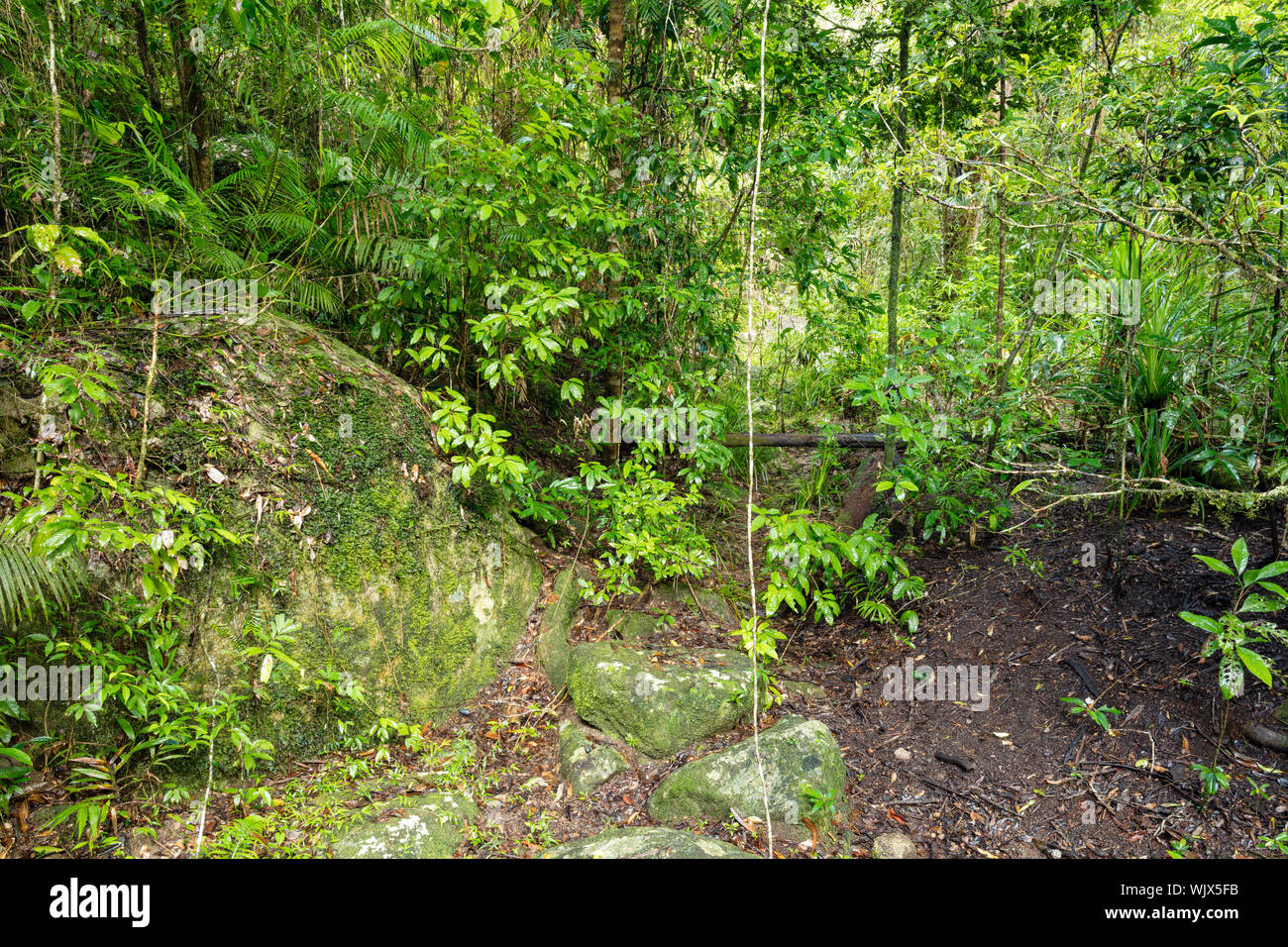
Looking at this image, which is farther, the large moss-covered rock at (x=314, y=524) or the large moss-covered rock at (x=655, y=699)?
the large moss-covered rock at (x=655, y=699)

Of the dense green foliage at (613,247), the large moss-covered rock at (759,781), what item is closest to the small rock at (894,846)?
the large moss-covered rock at (759,781)

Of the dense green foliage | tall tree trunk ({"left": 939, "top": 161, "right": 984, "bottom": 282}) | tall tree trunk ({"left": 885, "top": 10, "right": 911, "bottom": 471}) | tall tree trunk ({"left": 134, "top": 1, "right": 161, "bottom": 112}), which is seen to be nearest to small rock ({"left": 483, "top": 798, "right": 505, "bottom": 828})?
the dense green foliage

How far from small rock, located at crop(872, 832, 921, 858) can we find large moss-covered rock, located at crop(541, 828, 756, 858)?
58cm

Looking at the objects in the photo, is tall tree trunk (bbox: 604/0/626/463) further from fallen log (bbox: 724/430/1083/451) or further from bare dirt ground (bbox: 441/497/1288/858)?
bare dirt ground (bbox: 441/497/1288/858)

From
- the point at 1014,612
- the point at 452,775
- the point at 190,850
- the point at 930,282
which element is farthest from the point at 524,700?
the point at 930,282

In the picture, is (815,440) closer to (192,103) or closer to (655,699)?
(655,699)

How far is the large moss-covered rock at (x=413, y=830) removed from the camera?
8.40 ft

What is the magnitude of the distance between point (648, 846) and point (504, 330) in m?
2.54

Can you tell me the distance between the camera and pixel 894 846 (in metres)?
2.82

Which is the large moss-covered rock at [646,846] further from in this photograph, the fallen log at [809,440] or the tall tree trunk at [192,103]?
the tall tree trunk at [192,103]

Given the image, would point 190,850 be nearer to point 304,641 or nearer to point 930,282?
point 304,641

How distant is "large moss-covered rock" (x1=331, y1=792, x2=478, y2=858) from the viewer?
256 cm

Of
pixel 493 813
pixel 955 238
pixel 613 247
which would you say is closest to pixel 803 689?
pixel 493 813

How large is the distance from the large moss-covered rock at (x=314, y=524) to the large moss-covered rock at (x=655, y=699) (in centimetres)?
62
